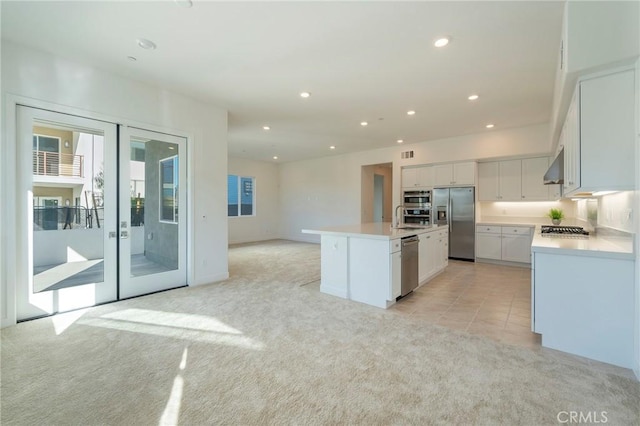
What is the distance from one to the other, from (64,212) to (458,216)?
7032 millimetres

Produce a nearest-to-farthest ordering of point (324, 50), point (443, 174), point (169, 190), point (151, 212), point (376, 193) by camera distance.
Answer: point (324, 50)
point (151, 212)
point (169, 190)
point (443, 174)
point (376, 193)

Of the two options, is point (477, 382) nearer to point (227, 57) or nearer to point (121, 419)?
point (121, 419)

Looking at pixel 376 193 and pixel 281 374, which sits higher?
pixel 376 193

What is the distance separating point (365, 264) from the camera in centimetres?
365

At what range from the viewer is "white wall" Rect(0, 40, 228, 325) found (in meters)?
2.87

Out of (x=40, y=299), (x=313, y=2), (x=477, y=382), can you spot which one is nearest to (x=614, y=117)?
(x=477, y=382)

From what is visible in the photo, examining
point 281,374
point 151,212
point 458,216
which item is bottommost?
point 281,374

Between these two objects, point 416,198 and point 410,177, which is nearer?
point 416,198

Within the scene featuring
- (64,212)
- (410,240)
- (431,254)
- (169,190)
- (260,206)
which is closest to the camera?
(64,212)

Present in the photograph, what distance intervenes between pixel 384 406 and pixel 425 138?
20.2ft

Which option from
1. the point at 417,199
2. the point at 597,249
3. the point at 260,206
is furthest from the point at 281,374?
the point at 260,206

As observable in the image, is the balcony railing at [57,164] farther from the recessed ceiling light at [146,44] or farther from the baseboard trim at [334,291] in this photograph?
the baseboard trim at [334,291]

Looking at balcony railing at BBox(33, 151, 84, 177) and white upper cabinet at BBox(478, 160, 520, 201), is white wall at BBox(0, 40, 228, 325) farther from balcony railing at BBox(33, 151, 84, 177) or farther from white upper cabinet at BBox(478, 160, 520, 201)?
white upper cabinet at BBox(478, 160, 520, 201)

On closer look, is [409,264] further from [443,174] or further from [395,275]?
[443,174]
